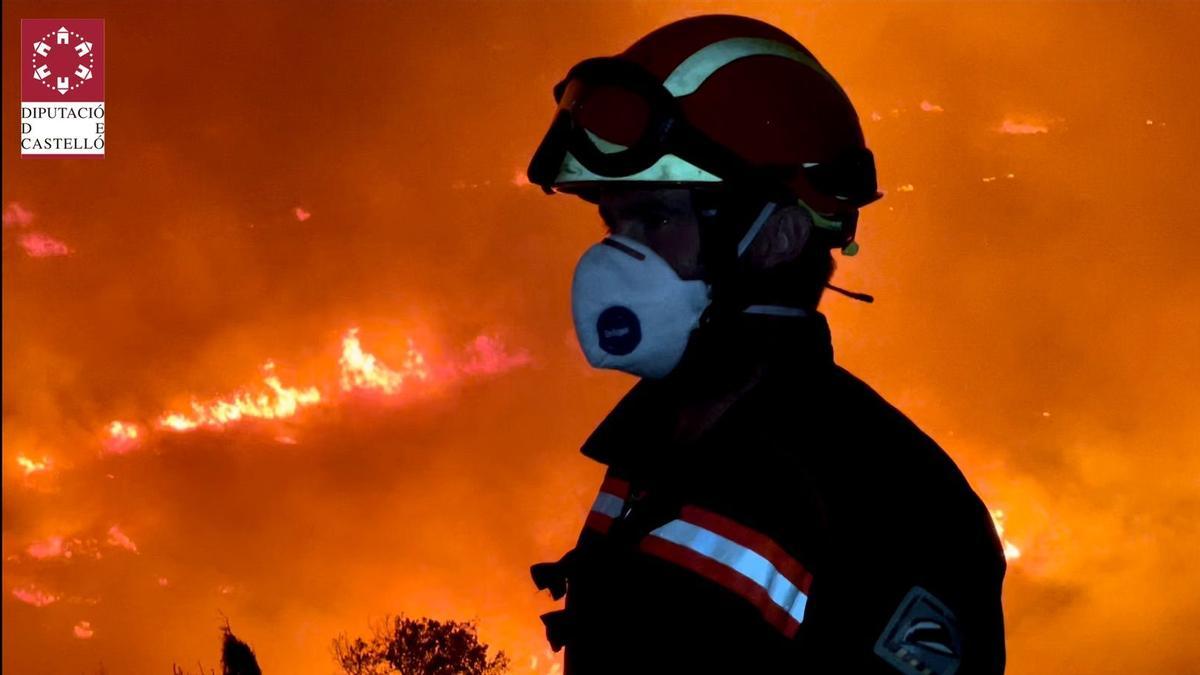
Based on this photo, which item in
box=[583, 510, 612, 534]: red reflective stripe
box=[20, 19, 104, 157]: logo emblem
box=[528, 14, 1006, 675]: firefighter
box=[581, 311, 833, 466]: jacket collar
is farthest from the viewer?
box=[20, 19, 104, 157]: logo emblem

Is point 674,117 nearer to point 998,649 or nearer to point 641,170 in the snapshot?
point 641,170

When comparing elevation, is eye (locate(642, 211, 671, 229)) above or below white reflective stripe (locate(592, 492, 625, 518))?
above

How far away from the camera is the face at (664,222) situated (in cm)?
437

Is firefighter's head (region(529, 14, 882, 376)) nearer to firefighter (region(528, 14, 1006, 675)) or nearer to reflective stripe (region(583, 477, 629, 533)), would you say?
firefighter (region(528, 14, 1006, 675))

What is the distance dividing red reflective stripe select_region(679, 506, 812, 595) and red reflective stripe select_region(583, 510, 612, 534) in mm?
806

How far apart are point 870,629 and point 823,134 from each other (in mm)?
1786

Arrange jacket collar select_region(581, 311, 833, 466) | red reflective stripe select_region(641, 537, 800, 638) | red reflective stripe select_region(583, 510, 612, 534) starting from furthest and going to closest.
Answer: red reflective stripe select_region(583, 510, 612, 534), jacket collar select_region(581, 311, 833, 466), red reflective stripe select_region(641, 537, 800, 638)

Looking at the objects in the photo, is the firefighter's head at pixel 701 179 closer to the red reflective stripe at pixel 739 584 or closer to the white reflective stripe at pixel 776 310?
the white reflective stripe at pixel 776 310

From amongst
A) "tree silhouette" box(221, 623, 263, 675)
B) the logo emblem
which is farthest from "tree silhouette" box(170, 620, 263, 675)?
the logo emblem

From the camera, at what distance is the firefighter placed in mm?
3736

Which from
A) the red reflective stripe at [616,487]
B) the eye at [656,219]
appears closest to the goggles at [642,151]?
the eye at [656,219]

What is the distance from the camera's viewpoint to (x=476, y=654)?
53.3 m

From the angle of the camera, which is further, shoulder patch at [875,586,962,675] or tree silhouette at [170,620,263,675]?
tree silhouette at [170,620,263,675]

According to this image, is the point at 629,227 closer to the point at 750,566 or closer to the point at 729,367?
the point at 729,367
